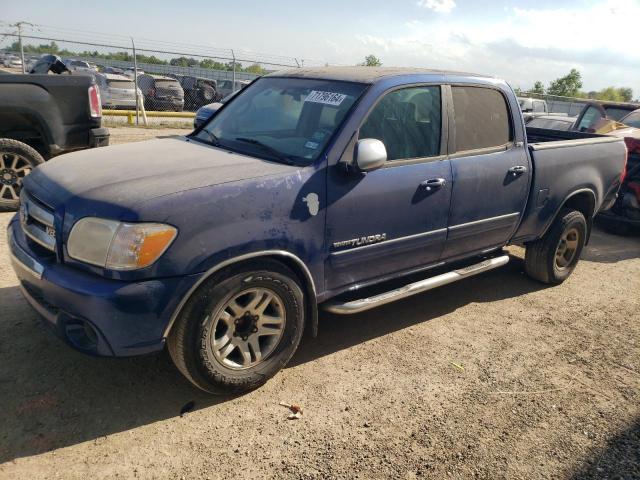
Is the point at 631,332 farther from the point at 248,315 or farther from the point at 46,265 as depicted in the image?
the point at 46,265

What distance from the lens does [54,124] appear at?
596cm

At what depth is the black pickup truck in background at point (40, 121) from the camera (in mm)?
5742

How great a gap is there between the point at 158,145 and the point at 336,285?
166 centimetres

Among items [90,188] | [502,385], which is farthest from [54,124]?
[502,385]

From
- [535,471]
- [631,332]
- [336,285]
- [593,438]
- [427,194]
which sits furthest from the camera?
[631,332]

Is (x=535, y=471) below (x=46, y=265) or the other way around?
below

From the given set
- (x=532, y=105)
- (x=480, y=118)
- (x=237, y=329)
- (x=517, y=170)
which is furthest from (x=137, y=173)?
(x=532, y=105)

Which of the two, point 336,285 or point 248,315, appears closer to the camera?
point 248,315

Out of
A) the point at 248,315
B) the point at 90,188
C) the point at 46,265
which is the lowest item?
the point at 248,315

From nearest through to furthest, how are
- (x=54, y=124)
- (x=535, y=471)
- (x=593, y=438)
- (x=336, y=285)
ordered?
(x=535, y=471), (x=593, y=438), (x=336, y=285), (x=54, y=124)

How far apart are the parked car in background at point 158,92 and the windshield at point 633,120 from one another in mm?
14682

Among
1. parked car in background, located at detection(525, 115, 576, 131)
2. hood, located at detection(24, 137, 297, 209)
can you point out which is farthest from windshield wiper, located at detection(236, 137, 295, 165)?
parked car in background, located at detection(525, 115, 576, 131)

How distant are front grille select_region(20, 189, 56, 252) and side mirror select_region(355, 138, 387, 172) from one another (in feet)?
5.72

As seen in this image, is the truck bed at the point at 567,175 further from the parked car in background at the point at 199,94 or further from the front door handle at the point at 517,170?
the parked car in background at the point at 199,94
